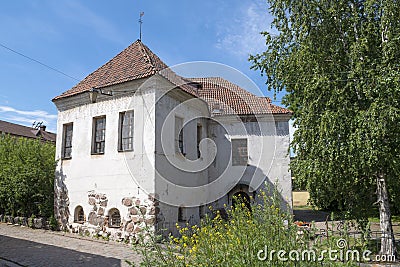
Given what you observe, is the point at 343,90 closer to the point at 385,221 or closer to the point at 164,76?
the point at 385,221

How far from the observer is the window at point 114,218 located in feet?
38.7

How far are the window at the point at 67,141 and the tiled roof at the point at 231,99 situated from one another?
6780 millimetres

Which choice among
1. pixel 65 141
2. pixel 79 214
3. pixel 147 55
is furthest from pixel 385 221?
pixel 65 141

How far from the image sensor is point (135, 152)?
38.0 feet

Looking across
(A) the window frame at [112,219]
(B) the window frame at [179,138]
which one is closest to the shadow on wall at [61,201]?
(A) the window frame at [112,219]

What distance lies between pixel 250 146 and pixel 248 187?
2.25 m

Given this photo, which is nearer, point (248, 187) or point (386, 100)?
point (386, 100)

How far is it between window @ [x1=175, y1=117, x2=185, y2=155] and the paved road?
4272 mm

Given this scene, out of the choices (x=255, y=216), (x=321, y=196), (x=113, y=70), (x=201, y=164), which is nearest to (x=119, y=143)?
(x=113, y=70)

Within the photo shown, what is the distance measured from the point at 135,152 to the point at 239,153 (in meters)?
7.34

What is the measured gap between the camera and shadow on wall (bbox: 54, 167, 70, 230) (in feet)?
43.8

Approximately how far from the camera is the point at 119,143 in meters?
12.1

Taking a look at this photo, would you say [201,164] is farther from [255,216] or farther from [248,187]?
[255,216]

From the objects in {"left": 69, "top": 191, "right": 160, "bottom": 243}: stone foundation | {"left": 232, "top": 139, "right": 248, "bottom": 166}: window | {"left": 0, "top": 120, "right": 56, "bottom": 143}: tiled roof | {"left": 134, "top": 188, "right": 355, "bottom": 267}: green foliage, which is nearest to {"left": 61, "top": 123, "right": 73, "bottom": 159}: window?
{"left": 69, "top": 191, "right": 160, "bottom": 243}: stone foundation
